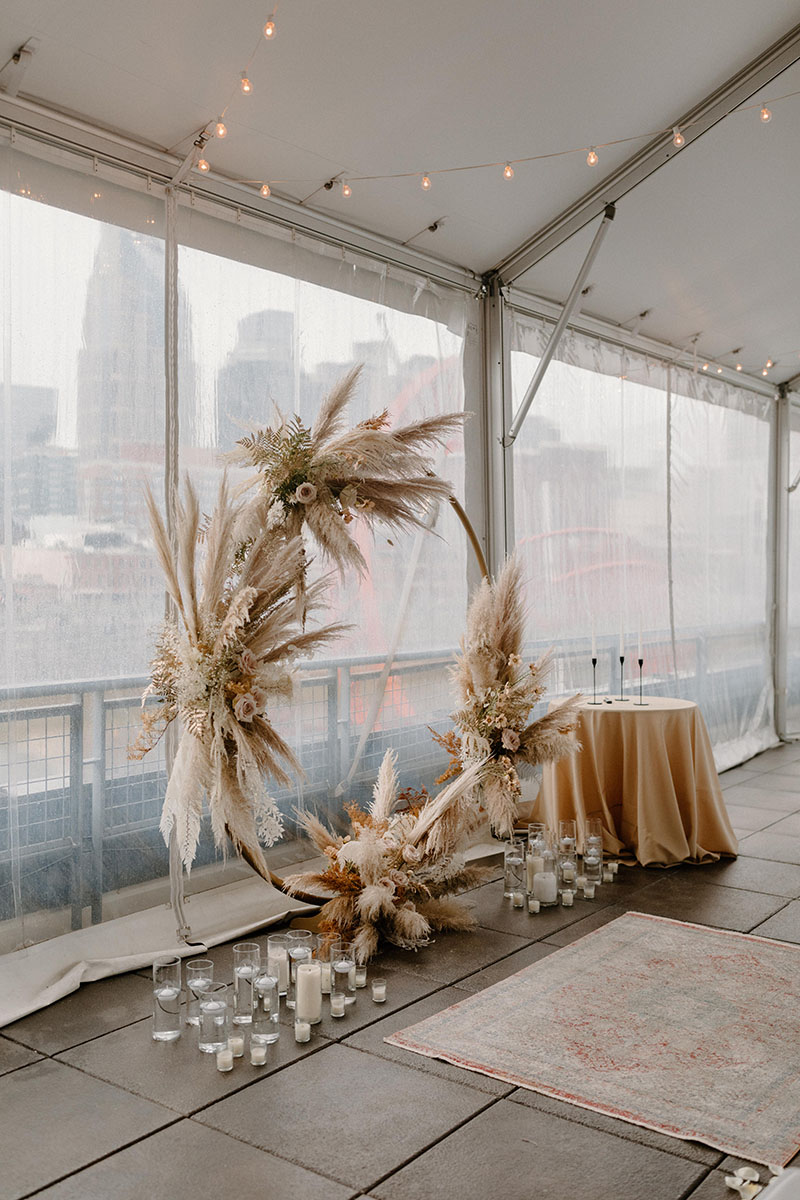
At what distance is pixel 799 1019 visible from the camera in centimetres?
303

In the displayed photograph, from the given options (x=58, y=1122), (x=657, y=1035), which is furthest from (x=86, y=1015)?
(x=657, y=1035)

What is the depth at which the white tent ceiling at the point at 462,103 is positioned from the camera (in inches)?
133

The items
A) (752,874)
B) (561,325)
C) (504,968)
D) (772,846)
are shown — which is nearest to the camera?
(504,968)

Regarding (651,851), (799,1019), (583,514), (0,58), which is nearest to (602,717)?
(651,851)

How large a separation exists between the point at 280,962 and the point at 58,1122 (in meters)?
0.86

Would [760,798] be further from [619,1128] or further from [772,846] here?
[619,1128]

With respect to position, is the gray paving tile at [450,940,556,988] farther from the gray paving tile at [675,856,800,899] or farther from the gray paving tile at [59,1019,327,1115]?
the gray paving tile at [675,856,800,899]

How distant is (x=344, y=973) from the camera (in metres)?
3.18

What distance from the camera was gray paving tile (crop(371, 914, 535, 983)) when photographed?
3436 mm

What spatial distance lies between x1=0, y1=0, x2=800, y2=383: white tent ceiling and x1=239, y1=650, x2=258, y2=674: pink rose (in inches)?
75.4

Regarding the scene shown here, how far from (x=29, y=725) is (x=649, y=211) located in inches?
150

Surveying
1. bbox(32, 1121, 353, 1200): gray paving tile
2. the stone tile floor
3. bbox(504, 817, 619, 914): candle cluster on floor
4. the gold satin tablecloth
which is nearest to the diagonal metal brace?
the gold satin tablecloth

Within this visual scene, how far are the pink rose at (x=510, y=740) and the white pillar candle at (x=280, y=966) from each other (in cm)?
120

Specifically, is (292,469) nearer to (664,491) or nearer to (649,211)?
(649,211)
